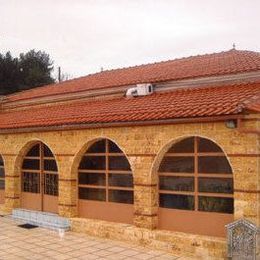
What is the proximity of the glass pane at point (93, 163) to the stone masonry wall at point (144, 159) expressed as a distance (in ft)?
0.78

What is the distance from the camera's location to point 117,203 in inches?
460

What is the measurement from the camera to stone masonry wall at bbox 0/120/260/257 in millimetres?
8859

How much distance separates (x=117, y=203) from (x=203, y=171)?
2.89 metres

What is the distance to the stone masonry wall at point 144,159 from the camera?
886 cm

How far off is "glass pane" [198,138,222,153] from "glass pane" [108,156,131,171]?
2.34m

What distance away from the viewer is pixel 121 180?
38.3 feet

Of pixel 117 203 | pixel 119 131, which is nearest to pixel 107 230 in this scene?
pixel 117 203

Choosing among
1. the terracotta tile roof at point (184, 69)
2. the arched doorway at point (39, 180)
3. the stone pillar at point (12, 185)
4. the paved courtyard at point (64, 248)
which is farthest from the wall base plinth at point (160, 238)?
the terracotta tile roof at point (184, 69)

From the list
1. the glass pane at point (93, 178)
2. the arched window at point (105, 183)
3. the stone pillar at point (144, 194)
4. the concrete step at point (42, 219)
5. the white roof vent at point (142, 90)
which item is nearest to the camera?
the stone pillar at point (144, 194)

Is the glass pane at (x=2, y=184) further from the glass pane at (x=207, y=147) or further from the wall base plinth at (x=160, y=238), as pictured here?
the glass pane at (x=207, y=147)

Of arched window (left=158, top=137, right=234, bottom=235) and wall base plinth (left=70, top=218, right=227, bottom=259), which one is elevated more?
arched window (left=158, top=137, right=234, bottom=235)

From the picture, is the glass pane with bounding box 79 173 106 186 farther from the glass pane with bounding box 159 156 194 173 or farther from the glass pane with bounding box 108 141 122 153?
the glass pane with bounding box 159 156 194 173

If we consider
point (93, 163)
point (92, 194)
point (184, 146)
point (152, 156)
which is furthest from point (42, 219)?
point (184, 146)

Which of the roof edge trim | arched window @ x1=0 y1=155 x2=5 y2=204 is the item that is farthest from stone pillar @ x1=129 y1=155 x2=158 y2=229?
arched window @ x1=0 y1=155 x2=5 y2=204
